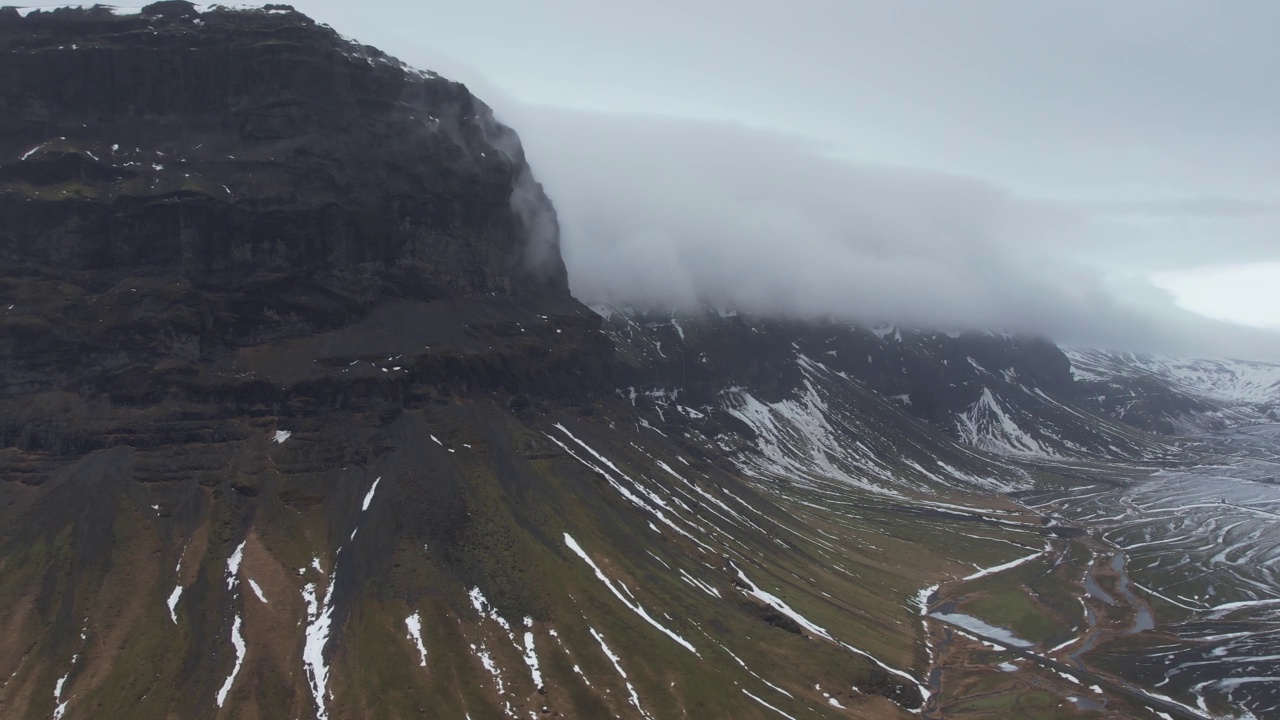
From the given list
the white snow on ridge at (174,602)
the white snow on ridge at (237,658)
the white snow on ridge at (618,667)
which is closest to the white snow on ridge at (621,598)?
the white snow on ridge at (618,667)

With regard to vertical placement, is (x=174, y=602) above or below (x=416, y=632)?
below

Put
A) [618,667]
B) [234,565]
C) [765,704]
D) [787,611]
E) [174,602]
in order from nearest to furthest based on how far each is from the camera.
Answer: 1. [765,704]
2. [618,667]
3. [174,602]
4. [234,565]
5. [787,611]

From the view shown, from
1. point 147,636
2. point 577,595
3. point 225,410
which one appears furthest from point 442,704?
point 225,410

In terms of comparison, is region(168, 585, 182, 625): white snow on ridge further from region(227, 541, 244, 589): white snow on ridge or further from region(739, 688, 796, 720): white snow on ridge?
region(739, 688, 796, 720): white snow on ridge

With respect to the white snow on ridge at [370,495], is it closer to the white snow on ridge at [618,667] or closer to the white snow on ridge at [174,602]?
the white snow on ridge at [174,602]

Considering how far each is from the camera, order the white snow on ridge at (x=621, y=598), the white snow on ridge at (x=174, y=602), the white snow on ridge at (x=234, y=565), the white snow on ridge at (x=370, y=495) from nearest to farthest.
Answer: the white snow on ridge at (x=174, y=602), the white snow on ridge at (x=234, y=565), the white snow on ridge at (x=621, y=598), the white snow on ridge at (x=370, y=495)

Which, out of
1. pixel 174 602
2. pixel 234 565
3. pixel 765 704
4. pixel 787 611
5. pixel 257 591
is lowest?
pixel 787 611

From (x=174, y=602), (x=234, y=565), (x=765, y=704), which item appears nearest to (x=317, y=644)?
(x=234, y=565)

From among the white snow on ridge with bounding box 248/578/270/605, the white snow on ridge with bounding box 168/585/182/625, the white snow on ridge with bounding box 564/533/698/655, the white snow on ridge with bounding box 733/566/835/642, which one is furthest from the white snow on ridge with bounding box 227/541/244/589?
the white snow on ridge with bounding box 733/566/835/642

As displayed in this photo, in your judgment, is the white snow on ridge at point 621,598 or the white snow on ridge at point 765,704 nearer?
the white snow on ridge at point 765,704

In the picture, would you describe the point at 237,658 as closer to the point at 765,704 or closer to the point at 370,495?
the point at 370,495

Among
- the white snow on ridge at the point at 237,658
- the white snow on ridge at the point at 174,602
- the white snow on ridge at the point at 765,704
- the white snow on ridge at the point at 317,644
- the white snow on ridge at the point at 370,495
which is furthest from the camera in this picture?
the white snow on ridge at the point at 370,495

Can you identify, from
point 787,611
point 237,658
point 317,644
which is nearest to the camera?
point 237,658
